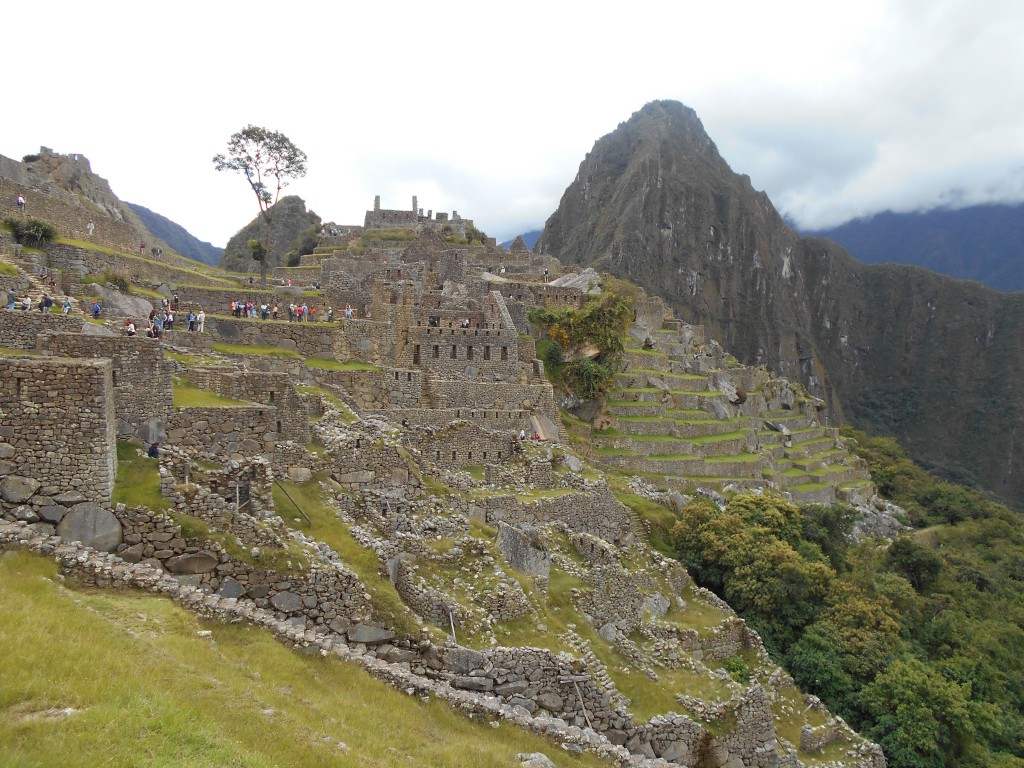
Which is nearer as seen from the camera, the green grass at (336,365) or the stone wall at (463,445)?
the stone wall at (463,445)

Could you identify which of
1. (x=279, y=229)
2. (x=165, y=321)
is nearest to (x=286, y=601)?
(x=165, y=321)

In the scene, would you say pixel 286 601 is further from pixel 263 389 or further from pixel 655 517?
→ pixel 655 517

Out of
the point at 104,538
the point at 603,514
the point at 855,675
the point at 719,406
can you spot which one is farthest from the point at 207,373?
the point at 719,406

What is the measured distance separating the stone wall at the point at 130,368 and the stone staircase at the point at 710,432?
78.7 feet

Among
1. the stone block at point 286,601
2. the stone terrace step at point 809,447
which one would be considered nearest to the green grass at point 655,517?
the stone block at point 286,601

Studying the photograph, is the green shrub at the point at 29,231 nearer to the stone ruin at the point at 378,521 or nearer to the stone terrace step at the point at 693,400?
the stone ruin at the point at 378,521

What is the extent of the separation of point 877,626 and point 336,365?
23.3 m

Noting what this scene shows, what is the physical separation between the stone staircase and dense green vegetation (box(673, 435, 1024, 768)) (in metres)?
5.85

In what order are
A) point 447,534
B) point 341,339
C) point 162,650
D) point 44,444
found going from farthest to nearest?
point 341,339 < point 447,534 < point 44,444 < point 162,650

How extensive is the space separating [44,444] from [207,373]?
19.1 ft

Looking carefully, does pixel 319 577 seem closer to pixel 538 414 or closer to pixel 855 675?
pixel 538 414

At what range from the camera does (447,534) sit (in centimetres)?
1434

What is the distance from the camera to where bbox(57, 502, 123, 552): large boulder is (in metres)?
9.22

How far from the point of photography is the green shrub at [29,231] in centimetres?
2131
